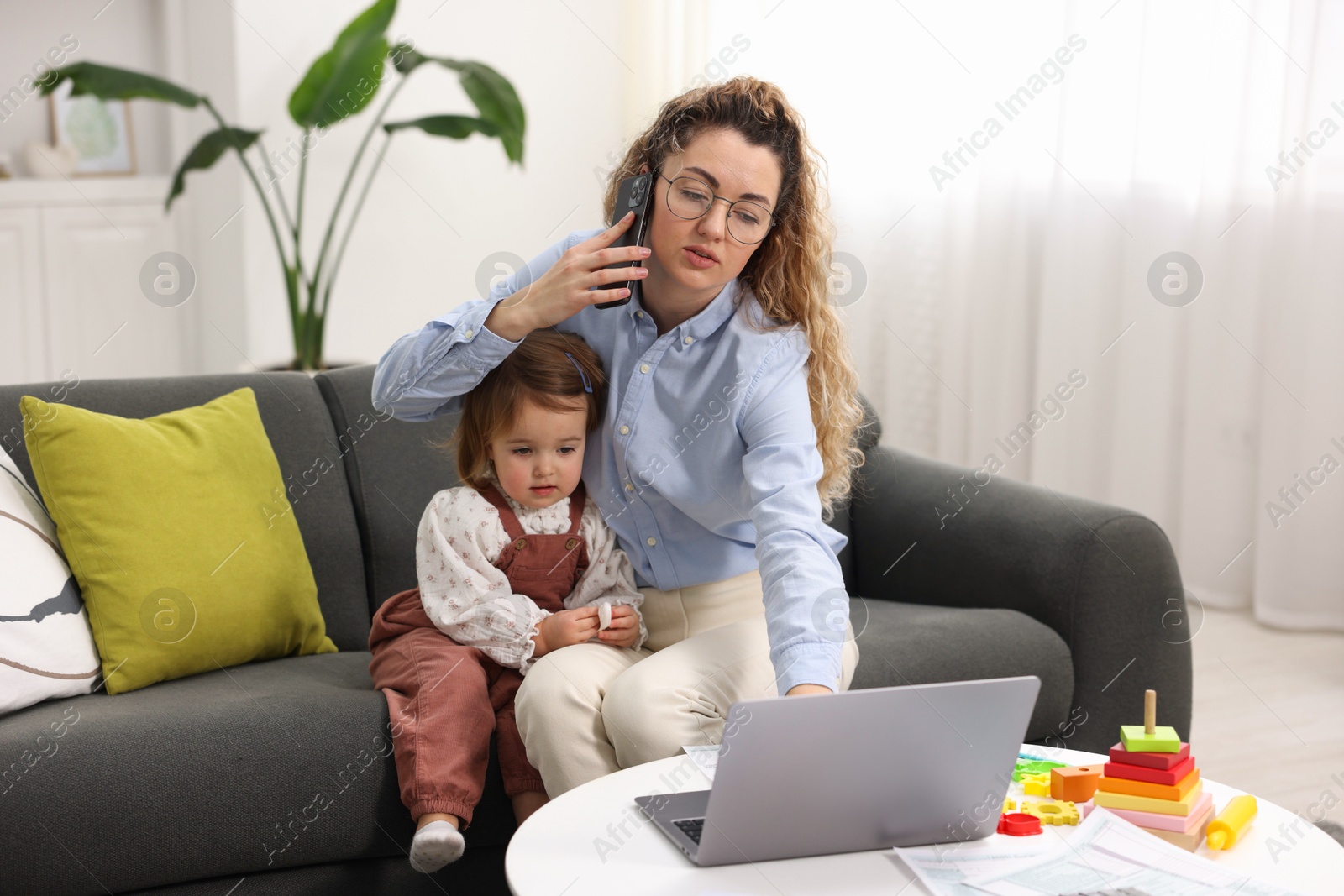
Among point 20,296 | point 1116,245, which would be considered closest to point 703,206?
point 1116,245

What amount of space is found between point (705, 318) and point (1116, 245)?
2067 mm

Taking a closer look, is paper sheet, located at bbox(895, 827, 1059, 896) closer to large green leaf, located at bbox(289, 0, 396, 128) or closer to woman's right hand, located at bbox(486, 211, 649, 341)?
woman's right hand, located at bbox(486, 211, 649, 341)

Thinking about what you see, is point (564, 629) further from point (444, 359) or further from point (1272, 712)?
point (1272, 712)

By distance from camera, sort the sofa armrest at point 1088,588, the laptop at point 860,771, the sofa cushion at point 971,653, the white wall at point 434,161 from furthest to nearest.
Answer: the white wall at point 434,161, the sofa armrest at point 1088,588, the sofa cushion at point 971,653, the laptop at point 860,771

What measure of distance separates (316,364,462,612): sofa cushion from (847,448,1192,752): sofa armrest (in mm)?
877

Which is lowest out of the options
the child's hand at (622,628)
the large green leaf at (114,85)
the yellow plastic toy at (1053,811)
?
the yellow plastic toy at (1053,811)

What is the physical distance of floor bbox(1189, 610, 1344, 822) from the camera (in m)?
2.21

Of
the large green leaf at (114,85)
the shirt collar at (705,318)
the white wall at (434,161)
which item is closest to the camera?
the shirt collar at (705,318)

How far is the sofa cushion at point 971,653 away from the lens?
5.91 ft

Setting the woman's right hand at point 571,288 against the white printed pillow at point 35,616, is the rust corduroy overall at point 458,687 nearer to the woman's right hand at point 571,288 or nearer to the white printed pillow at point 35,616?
the woman's right hand at point 571,288

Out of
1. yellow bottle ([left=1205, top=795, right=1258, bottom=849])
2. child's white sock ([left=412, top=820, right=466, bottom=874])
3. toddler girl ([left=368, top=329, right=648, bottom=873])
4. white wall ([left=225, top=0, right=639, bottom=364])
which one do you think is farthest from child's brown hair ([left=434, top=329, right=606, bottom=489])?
white wall ([left=225, top=0, right=639, bottom=364])

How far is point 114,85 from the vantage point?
3244mm

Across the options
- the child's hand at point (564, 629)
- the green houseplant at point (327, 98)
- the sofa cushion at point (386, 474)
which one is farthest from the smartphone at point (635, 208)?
the green houseplant at point (327, 98)

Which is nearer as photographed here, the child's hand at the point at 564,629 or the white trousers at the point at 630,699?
the white trousers at the point at 630,699
